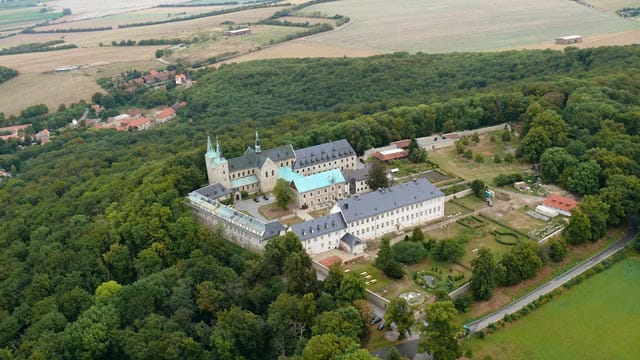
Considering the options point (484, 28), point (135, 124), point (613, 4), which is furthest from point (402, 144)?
point (613, 4)

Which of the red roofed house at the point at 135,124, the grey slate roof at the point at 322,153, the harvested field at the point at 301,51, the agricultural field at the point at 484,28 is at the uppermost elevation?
the agricultural field at the point at 484,28

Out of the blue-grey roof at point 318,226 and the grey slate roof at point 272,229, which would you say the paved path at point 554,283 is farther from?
the grey slate roof at point 272,229

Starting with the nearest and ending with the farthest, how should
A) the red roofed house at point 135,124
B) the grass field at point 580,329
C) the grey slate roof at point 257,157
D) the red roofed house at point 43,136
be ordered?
the grass field at point 580,329, the grey slate roof at point 257,157, the red roofed house at point 43,136, the red roofed house at point 135,124

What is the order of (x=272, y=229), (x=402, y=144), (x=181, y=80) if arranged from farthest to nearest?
(x=181, y=80) → (x=402, y=144) → (x=272, y=229)

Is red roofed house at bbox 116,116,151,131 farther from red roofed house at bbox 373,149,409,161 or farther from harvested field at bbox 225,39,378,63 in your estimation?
red roofed house at bbox 373,149,409,161

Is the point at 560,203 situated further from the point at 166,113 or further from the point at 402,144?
the point at 166,113

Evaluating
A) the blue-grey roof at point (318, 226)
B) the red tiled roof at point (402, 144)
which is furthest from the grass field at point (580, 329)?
the red tiled roof at point (402, 144)
